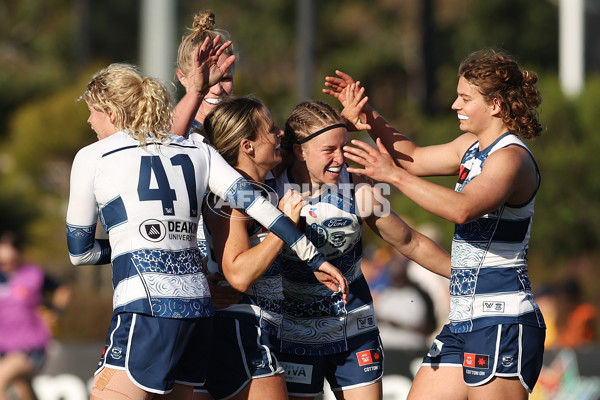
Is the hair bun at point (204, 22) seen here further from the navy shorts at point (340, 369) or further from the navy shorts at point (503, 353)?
the navy shorts at point (503, 353)

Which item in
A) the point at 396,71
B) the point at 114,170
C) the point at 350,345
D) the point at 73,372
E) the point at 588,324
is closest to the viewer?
the point at 114,170

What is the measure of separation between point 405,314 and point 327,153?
468cm

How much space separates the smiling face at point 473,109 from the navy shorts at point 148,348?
1.55 metres

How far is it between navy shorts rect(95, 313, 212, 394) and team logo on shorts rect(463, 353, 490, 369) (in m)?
1.27

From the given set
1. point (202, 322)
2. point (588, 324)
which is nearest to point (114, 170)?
point (202, 322)

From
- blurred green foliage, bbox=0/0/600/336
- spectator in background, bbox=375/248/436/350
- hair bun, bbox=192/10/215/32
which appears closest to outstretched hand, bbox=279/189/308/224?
hair bun, bbox=192/10/215/32

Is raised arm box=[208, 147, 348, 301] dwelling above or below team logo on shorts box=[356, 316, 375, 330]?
above

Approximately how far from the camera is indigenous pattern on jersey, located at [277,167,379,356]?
450 centimetres

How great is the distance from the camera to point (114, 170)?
3867 mm

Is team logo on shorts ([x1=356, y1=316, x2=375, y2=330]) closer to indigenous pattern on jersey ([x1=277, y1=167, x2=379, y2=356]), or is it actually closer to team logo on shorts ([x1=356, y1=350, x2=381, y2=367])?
indigenous pattern on jersey ([x1=277, y1=167, x2=379, y2=356])

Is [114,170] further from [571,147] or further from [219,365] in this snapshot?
[571,147]

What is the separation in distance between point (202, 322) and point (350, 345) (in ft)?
3.10

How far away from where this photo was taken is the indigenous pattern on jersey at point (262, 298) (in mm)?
4328

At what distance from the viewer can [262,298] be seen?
4.36 meters
